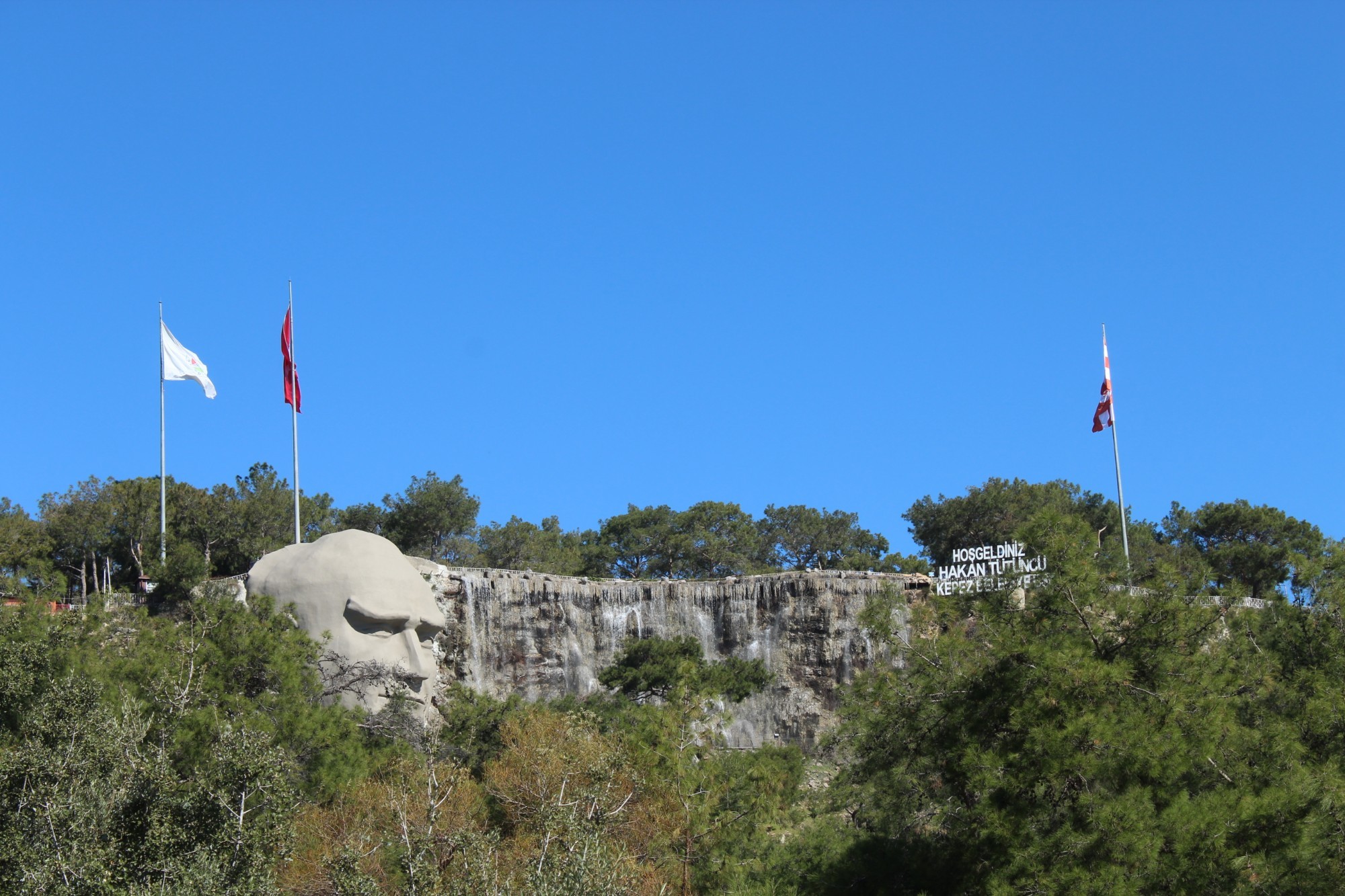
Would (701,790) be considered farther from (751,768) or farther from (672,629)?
(672,629)

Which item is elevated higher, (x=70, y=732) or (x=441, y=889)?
(x=70, y=732)

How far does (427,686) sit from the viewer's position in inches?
1763

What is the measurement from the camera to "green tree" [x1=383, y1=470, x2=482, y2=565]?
71000mm

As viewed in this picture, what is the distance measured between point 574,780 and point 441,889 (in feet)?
33.2

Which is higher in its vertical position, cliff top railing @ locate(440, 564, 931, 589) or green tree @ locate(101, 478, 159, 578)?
green tree @ locate(101, 478, 159, 578)

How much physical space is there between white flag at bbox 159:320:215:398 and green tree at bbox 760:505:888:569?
32.8m

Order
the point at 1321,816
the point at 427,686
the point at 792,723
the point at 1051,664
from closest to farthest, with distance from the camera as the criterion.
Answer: the point at 1321,816, the point at 1051,664, the point at 427,686, the point at 792,723

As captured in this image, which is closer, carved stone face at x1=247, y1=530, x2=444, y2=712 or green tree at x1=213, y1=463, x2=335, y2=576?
carved stone face at x1=247, y1=530, x2=444, y2=712

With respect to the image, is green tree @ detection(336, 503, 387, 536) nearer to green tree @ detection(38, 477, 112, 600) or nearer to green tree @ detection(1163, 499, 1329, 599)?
green tree @ detection(38, 477, 112, 600)

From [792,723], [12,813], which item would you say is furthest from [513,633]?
[12,813]

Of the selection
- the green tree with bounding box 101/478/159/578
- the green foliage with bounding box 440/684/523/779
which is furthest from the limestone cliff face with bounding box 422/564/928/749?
the green tree with bounding box 101/478/159/578

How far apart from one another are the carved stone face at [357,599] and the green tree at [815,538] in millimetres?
33798

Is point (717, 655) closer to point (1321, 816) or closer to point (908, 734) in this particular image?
point (908, 734)

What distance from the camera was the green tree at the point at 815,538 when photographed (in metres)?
75.8
